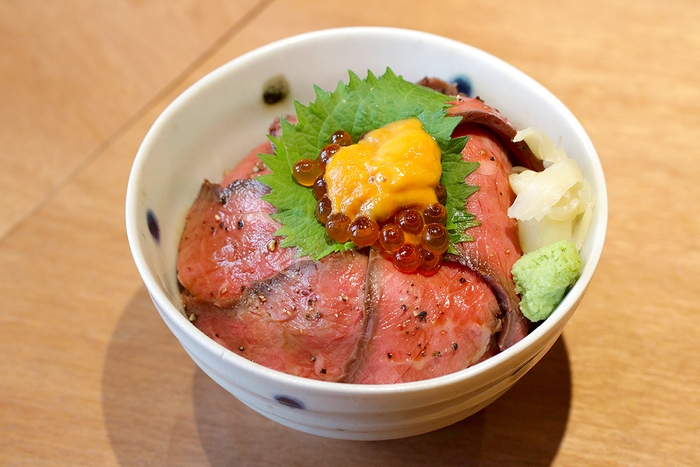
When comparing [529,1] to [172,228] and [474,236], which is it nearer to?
[474,236]

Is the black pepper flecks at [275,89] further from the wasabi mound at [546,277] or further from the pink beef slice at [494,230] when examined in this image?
the wasabi mound at [546,277]

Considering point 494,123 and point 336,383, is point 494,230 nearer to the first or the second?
point 494,123

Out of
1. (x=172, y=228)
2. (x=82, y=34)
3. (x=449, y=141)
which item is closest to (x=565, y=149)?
(x=449, y=141)

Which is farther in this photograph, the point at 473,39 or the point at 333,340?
the point at 473,39

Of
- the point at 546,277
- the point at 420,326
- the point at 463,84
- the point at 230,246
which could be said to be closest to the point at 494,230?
the point at 546,277

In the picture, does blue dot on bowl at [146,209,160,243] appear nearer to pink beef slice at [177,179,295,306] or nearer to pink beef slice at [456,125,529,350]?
pink beef slice at [177,179,295,306]

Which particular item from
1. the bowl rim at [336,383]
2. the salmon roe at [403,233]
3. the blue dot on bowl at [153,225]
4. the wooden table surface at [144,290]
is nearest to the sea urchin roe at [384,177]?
the salmon roe at [403,233]
